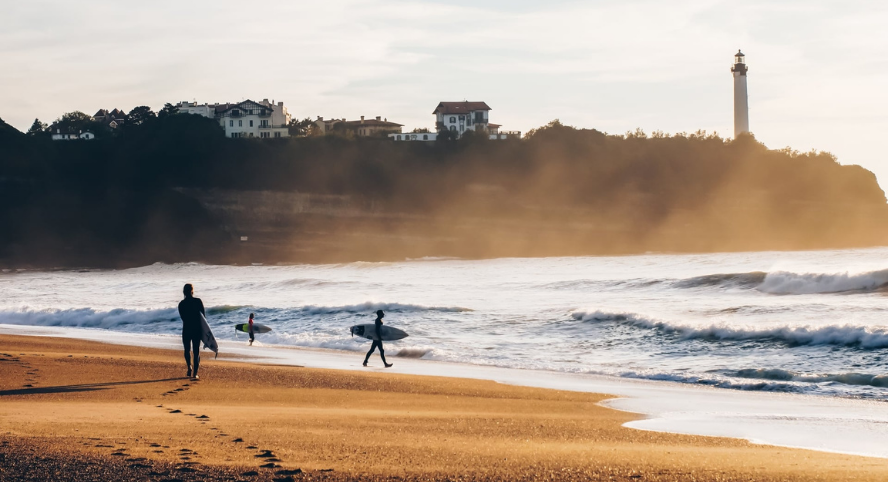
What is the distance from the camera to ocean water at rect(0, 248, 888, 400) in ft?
49.8

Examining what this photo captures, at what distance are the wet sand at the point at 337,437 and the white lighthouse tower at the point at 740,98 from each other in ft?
267

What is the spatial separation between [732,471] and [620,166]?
298ft

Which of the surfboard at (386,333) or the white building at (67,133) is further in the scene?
the white building at (67,133)

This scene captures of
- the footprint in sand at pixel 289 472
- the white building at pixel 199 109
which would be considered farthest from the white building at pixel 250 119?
the footprint in sand at pixel 289 472

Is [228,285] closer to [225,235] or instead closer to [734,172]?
[225,235]

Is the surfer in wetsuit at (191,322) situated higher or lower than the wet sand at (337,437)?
higher

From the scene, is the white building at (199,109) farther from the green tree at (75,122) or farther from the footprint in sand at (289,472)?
the footprint in sand at (289,472)

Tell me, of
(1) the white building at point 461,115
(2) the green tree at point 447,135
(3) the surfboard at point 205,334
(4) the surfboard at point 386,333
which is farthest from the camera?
(1) the white building at point 461,115

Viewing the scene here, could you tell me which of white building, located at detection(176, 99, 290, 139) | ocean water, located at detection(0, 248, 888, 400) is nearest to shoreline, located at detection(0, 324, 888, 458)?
ocean water, located at detection(0, 248, 888, 400)

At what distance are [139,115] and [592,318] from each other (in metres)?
92.3

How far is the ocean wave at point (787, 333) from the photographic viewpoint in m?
15.9

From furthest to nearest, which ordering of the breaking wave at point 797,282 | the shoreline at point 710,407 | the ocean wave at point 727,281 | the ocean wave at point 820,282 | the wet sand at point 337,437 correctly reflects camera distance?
the ocean wave at point 727,281, the breaking wave at point 797,282, the ocean wave at point 820,282, the shoreline at point 710,407, the wet sand at point 337,437

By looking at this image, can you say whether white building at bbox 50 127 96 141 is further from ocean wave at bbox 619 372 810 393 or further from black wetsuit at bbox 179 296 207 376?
ocean wave at bbox 619 372 810 393

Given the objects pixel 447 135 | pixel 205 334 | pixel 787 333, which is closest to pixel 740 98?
pixel 447 135
